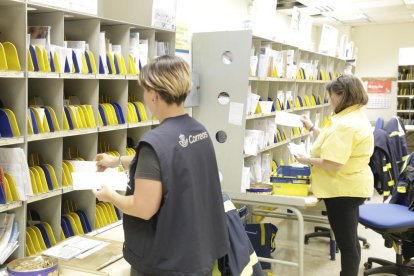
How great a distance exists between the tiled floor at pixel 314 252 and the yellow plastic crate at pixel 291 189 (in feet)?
2.87

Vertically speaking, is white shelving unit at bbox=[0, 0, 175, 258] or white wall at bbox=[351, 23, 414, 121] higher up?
white wall at bbox=[351, 23, 414, 121]

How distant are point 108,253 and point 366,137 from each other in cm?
177

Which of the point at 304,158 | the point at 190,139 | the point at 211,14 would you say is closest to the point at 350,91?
the point at 304,158

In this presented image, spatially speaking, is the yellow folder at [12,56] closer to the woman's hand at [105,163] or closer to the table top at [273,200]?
the woman's hand at [105,163]

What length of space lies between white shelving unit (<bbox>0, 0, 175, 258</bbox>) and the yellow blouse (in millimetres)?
1313

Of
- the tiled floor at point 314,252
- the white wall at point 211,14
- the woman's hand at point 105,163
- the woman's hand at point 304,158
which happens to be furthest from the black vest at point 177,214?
the white wall at point 211,14

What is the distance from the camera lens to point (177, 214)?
144 centimetres

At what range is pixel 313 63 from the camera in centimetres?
533

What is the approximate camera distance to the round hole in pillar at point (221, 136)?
359cm

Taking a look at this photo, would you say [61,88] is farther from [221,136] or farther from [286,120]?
[286,120]

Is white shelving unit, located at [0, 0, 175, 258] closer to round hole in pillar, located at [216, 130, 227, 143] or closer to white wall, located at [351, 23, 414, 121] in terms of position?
round hole in pillar, located at [216, 130, 227, 143]

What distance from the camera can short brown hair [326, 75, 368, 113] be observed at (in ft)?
9.04

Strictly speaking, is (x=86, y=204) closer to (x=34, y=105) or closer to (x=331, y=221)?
(x=34, y=105)

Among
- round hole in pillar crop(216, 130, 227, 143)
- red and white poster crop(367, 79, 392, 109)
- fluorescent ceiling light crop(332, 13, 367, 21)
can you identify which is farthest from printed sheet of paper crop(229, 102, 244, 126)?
red and white poster crop(367, 79, 392, 109)
